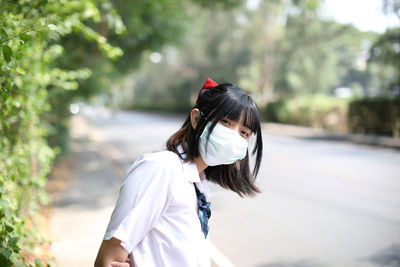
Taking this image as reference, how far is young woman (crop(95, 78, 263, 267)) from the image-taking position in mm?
1460

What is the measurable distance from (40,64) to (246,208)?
4302mm

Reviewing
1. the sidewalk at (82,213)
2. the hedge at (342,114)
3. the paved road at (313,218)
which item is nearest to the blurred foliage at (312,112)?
the hedge at (342,114)

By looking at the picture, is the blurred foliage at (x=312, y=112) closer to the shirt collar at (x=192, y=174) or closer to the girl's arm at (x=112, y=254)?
the shirt collar at (x=192, y=174)

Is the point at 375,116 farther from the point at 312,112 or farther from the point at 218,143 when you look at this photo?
the point at 218,143

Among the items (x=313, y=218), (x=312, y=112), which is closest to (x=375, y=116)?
(x=312, y=112)

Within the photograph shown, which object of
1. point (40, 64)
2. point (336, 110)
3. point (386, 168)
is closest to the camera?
point (40, 64)

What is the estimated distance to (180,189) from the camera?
154 centimetres

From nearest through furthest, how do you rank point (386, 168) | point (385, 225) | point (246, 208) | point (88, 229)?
point (88, 229) → point (385, 225) → point (246, 208) → point (386, 168)

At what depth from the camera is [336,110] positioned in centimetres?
2239

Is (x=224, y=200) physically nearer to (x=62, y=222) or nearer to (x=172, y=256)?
(x=62, y=222)

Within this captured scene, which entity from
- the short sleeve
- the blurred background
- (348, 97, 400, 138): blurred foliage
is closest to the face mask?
the short sleeve

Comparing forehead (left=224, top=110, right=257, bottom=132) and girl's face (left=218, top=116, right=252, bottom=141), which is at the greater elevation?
forehead (left=224, top=110, right=257, bottom=132)

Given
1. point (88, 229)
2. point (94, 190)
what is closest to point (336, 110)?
point (94, 190)

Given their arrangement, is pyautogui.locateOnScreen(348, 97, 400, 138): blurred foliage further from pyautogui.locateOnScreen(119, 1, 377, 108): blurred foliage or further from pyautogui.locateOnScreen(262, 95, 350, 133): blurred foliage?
pyautogui.locateOnScreen(119, 1, 377, 108): blurred foliage
